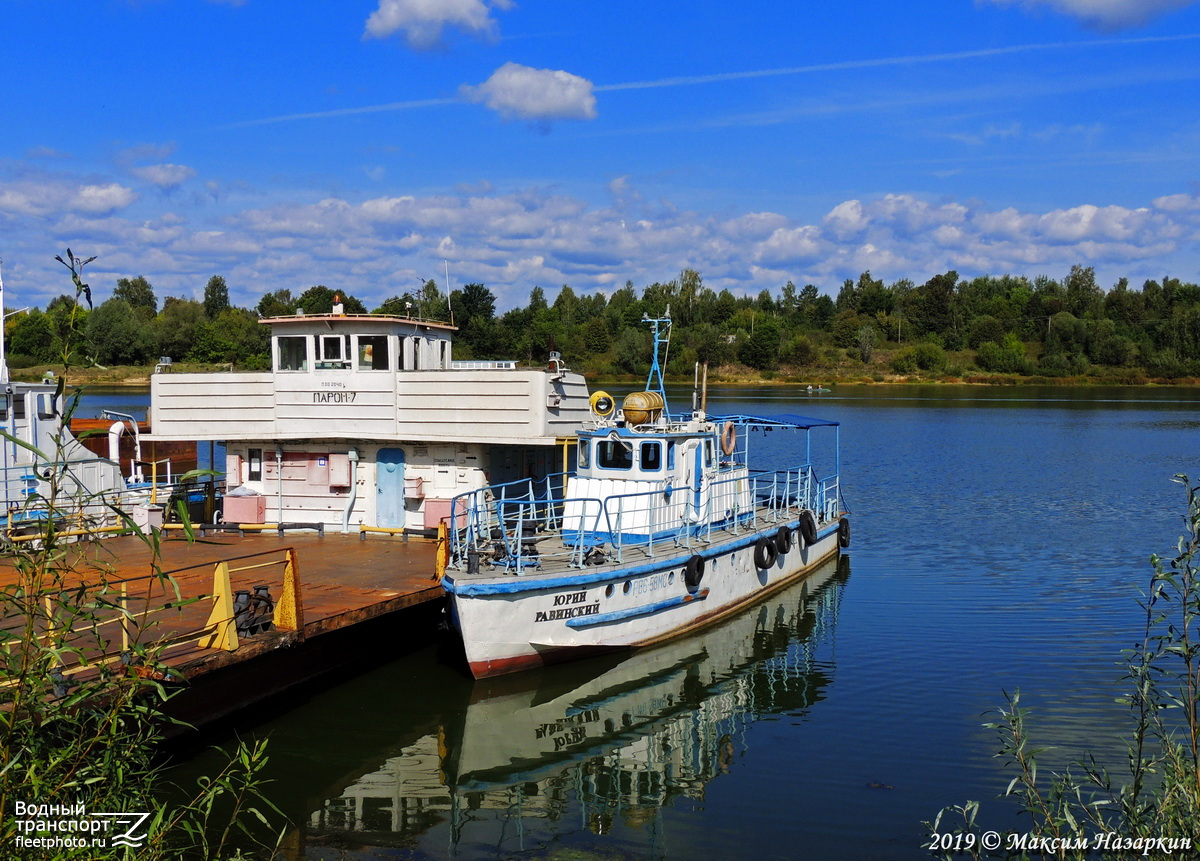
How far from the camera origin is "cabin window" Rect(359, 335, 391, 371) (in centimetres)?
1994

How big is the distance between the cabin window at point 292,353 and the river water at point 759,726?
23.0ft

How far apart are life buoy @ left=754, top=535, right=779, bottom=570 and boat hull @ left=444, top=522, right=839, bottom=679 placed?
1.04 m

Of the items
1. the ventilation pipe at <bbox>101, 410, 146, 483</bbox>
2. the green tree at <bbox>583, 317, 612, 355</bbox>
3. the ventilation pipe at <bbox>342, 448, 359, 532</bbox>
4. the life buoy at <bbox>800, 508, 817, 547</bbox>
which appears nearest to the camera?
the ventilation pipe at <bbox>342, 448, 359, 532</bbox>

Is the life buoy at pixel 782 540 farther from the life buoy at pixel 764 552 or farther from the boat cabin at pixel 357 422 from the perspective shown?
the boat cabin at pixel 357 422

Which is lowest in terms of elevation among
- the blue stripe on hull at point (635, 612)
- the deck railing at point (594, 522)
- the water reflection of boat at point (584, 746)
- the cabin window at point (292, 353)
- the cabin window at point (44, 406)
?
the water reflection of boat at point (584, 746)

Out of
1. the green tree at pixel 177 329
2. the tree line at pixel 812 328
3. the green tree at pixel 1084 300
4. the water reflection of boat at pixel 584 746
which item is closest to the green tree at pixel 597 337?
the tree line at pixel 812 328

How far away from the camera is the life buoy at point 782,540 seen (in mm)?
19891

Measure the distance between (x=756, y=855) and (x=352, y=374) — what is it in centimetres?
1284

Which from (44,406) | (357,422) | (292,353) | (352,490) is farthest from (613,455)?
(44,406)

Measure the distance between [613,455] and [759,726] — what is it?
226 inches

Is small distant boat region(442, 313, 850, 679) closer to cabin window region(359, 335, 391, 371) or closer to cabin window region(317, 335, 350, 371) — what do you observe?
cabin window region(359, 335, 391, 371)

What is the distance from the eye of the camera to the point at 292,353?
20.3 meters

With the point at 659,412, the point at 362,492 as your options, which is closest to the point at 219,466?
the point at 362,492

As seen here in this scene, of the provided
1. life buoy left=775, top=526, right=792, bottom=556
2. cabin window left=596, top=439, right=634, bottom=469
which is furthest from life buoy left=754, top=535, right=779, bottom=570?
cabin window left=596, top=439, right=634, bottom=469
